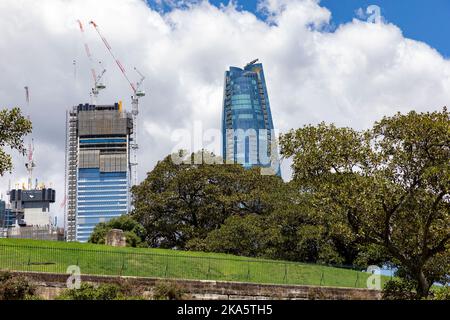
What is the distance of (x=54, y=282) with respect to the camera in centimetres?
3453

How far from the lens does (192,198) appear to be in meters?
79.8

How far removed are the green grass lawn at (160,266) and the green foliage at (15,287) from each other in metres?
2.65

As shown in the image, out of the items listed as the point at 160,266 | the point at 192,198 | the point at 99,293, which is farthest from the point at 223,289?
the point at 192,198

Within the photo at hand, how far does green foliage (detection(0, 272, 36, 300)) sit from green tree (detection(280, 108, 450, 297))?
15.3 meters

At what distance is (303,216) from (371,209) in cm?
3493

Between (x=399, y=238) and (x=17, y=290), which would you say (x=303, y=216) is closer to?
(x=399, y=238)

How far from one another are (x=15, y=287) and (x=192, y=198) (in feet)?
159

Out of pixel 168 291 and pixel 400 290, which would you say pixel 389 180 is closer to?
pixel 400 290

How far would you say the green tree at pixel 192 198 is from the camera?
255 ft

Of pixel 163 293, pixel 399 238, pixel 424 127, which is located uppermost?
pixel 424 127

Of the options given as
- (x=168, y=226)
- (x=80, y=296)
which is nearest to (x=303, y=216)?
(x=168, y=226)

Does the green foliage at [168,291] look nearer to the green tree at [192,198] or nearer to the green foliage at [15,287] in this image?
the green foliage at [15,287]

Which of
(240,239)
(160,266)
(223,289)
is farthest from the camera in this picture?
→ (240,239)
